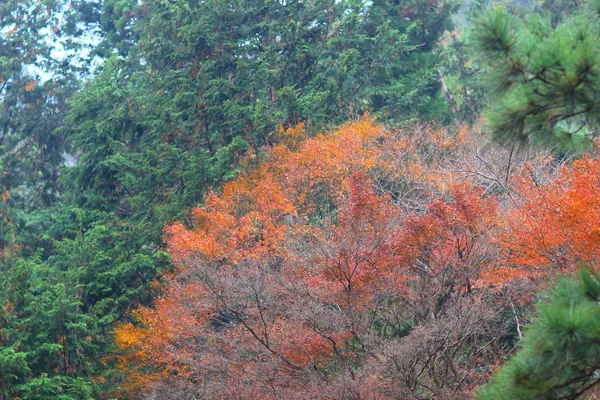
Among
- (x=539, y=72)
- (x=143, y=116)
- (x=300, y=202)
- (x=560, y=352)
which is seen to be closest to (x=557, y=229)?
(x=539, y=72)

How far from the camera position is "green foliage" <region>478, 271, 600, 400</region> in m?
4.18

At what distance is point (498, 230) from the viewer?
12.4 metres

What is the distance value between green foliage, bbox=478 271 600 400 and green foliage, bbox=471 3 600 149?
1.06 m

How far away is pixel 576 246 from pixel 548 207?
2.92 ft

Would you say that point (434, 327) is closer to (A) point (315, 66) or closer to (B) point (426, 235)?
(B) point (426, 235)

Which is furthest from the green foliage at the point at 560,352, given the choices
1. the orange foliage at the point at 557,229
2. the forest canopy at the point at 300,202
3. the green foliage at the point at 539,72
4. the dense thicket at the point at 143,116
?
the dense thicket at the point at 143,116

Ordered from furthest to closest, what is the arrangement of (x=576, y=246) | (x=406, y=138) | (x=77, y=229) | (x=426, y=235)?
1. (x=77, y=229)
2. (x=406, y=138)
3. (x=426, y=235)
4. (x=576, y=246)

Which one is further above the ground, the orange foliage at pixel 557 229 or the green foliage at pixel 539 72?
the green foliage at pixel 539 72

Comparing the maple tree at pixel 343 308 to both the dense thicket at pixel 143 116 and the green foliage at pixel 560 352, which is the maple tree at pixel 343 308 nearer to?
the dense thicket at pixel 143 116

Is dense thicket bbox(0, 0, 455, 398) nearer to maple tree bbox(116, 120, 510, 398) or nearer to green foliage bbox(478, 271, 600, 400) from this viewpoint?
maple tree bbox(116, 120, 510, 398)

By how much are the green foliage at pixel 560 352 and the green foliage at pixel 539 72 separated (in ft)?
3.47

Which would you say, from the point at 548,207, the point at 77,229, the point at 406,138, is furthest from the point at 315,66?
the point at 548,207

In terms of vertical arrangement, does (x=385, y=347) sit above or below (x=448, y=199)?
below

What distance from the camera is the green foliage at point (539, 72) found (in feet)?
15.1
